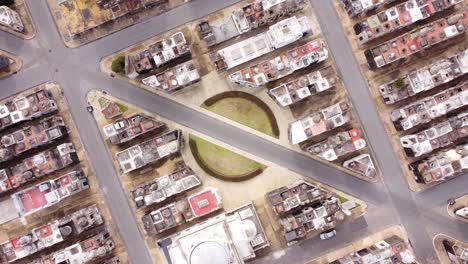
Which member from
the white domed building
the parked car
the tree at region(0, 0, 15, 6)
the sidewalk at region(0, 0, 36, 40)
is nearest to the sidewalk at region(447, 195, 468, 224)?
the parked car

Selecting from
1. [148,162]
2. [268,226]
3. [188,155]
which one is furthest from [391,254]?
[148,162]

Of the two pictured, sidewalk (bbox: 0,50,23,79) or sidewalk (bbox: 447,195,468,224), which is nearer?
sidewalk (bbox: 447,195,468,224)

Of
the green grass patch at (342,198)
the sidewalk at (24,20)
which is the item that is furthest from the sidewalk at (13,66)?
the green grass patch at (342,198)

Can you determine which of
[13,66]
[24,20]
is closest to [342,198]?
[13,66]

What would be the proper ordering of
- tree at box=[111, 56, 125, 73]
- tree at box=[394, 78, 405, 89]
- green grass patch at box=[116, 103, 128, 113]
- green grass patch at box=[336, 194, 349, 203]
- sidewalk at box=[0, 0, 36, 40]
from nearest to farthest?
tree at box=[394, 78, 405, 89] < tree at box=[111, 56, 125, 73] < green grass patch at box=[116, 103, 128, 113] < green grass patch at box=[336, 194, 349, 203] < sidewalk at box=[0, 0, 36, 40]

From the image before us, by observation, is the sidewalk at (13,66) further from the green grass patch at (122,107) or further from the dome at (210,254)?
the dome at (210,254)

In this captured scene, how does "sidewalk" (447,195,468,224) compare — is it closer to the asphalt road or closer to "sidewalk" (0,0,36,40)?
the asphalt road
